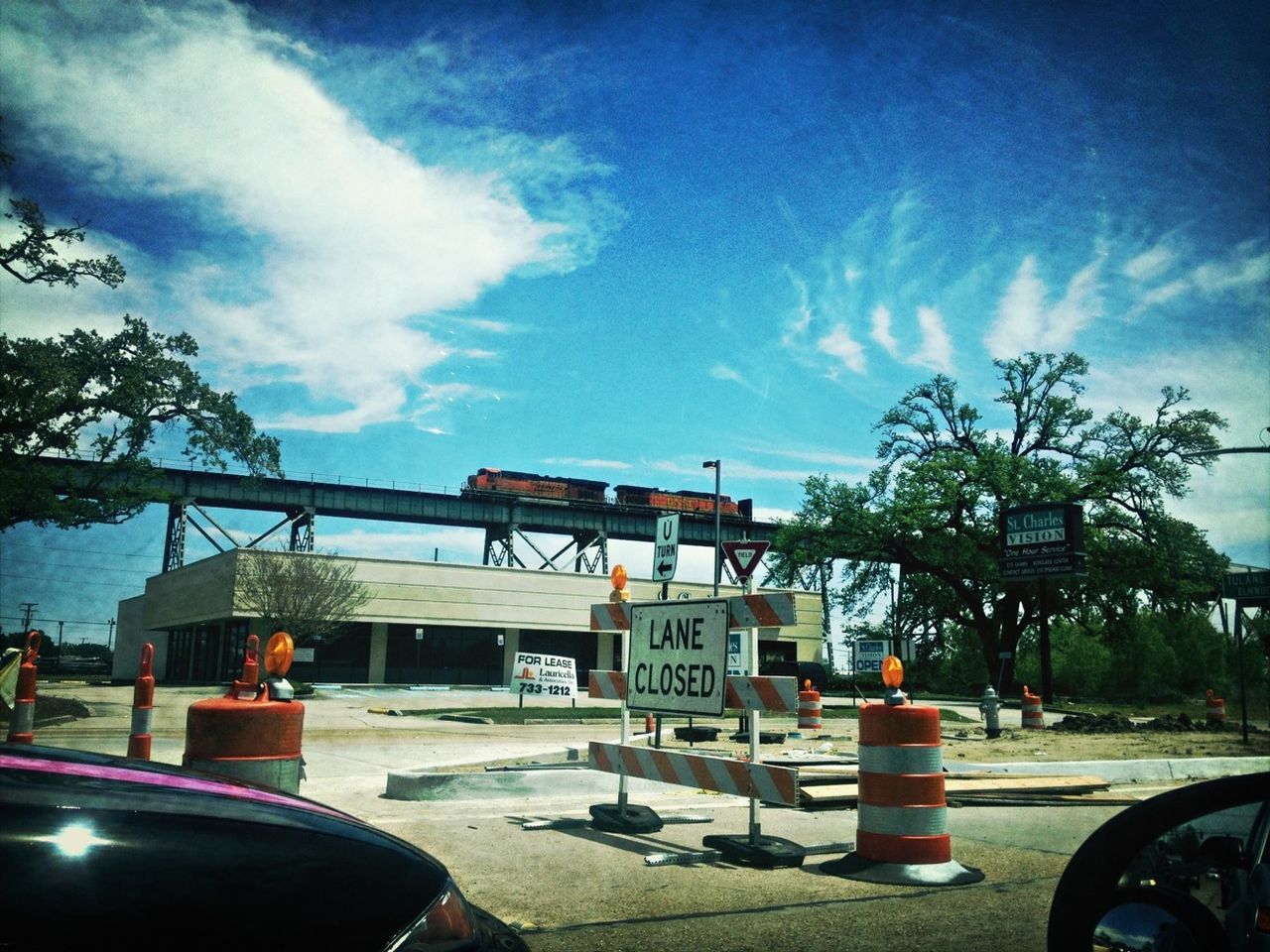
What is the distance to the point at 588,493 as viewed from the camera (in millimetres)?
77688

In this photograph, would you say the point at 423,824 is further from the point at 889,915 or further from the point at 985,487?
the point at 985,487

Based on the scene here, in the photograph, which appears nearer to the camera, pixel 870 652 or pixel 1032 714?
pixel 1032 714

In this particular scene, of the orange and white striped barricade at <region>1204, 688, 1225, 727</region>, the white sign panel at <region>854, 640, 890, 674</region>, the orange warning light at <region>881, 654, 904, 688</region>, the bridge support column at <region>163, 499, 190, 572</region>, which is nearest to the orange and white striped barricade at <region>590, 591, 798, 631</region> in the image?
the orange warning light at <region>881, 654, 904, 688</region>

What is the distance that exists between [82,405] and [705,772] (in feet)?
71.1

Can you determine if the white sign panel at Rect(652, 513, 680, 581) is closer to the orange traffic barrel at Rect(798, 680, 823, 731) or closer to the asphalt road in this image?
the asphalt road

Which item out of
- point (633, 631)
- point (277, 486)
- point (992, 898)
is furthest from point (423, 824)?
point (277, 486)

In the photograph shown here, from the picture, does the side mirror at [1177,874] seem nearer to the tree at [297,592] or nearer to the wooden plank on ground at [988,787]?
the wooden plank on ground at [988,787]

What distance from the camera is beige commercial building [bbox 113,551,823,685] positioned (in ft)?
157

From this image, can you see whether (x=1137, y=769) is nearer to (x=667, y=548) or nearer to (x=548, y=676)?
(x=667, y=548)

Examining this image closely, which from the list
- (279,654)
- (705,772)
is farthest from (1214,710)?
(279,654)

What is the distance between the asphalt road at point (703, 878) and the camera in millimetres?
4801

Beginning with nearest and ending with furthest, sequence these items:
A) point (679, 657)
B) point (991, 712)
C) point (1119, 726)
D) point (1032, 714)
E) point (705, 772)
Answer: point (705, 772) < point (679, 657) < point (991, 712) < point (1032, 714) < point (1119, 726)

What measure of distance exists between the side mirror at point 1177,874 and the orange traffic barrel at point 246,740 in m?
4.28

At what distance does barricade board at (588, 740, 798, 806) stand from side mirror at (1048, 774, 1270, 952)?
4063mm
